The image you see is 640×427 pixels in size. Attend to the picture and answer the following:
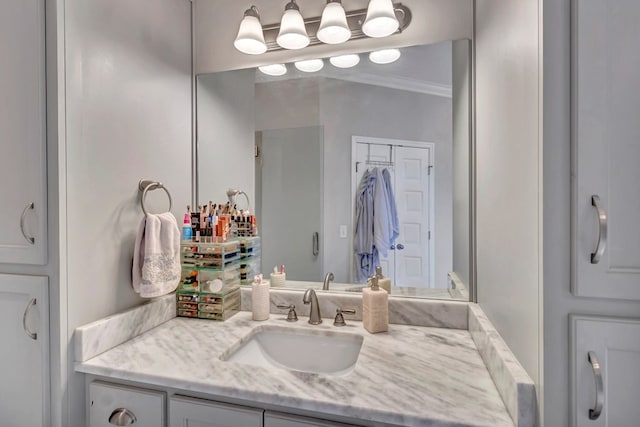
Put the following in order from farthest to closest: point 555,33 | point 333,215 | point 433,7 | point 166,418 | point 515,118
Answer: point 333,215
point 433,7
point 166,418
point 515,118
point 555,33

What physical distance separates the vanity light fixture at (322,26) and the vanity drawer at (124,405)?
1.38m

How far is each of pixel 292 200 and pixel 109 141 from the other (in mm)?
758

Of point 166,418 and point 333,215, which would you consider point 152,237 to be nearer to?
point 166,418

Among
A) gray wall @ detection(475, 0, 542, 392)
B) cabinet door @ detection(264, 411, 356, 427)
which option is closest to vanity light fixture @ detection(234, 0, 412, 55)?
gray wall @ detection(475, 0, 542, 392)

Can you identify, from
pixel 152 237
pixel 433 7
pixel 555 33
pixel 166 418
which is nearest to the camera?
pixel 555 33

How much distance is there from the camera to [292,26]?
139 centimetres

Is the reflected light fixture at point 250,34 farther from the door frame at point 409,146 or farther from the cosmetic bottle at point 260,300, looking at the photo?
the cosmetic bottle at point 260,300

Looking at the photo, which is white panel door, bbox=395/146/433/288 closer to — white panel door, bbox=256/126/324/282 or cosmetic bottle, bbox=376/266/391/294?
cosmetic bottle, bbox=376/266/391/294

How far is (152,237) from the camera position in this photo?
1202 millimetres

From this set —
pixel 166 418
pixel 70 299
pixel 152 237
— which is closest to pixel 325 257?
pixel 152 237

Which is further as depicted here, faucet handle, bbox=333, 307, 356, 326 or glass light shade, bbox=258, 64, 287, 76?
glass light shade, bbox=258, 64, 287, 76

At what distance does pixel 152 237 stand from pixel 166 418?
592 millimetres

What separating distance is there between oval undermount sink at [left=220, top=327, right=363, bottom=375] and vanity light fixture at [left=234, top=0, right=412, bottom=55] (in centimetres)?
121

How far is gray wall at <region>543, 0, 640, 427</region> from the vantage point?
2.12 feet
